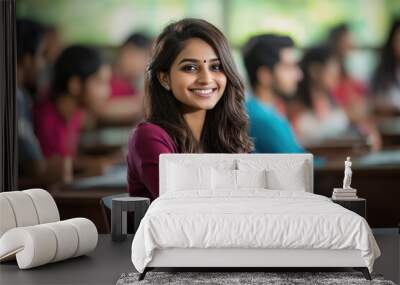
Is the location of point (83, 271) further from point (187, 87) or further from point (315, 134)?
point (315, 134)

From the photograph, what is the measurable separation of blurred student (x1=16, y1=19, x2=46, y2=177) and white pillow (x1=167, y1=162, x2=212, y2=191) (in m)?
1.81

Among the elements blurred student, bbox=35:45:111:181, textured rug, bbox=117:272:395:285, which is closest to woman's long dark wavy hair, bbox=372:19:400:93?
blurred student, bbox=35:45:111:181

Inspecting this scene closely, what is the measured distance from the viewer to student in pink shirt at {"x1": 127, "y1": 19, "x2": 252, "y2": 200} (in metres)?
7.40

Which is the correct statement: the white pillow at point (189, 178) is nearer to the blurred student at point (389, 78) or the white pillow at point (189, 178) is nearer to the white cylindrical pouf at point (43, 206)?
the white cylindrical pouf at point (43, 206)

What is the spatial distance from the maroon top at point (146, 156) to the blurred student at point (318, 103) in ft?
4.78

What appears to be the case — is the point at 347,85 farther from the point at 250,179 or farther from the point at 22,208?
the point at 22,208

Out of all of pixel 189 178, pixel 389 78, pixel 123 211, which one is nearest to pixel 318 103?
pixel 389 78

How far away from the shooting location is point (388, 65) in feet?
26.0

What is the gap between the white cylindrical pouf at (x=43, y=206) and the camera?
6070 mm

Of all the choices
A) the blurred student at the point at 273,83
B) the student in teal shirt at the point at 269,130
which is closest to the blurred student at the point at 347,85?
the blurred student at the point at 273,83

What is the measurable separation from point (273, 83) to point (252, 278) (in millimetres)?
3155

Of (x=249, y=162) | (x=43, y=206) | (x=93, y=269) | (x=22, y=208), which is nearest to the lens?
(x=93, y=269)

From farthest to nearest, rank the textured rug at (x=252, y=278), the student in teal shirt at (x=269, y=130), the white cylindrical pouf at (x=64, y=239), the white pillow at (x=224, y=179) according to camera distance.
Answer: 1. the student in teal shirt at (x=269, y=130)
2. the white pillow at (x=224, y=179)
3. the white cylindrical pouf at (x=64, y=239)
4. the textured rug at (x=252, y=278)

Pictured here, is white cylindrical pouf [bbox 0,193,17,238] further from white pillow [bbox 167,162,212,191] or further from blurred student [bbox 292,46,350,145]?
blurred student [bbox 292,46,350,145]
